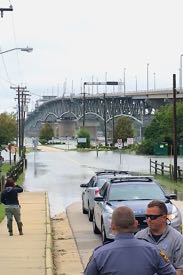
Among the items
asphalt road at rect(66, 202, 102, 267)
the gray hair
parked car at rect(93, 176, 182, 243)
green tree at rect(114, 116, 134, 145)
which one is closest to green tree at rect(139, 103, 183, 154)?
green tree at rect(114, 116, 134, 145)

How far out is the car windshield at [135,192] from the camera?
52.9 ft

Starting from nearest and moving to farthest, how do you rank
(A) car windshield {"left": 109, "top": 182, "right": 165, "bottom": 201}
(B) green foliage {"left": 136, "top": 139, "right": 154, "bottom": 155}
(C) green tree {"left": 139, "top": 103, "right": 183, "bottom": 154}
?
(A) car windshield {"left": 109, "top": 182, "right": 165, "bottom": 201}, (C) green tree {"left": 139, "top": 103, "right": 183, "bottom": 154}, (B) green foliage {"left": 136, "top": 139, "right": 154, "bottom": 155}

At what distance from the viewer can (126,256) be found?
4984mm

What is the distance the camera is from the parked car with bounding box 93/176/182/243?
14914mm

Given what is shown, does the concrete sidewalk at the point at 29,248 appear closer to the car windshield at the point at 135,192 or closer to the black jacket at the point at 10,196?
the black jacket at the point at 10,196

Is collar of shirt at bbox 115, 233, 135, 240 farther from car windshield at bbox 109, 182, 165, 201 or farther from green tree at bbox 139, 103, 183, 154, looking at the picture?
green tree at bbox 139, 103, 183, 154

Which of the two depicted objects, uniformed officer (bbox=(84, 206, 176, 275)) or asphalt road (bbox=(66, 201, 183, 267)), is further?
Result: asphalt road (bbox=(66, 201, 183, 267))

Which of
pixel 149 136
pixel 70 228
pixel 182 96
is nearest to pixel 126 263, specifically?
pixel 70 228

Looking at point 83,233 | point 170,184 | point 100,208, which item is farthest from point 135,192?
point 170,184

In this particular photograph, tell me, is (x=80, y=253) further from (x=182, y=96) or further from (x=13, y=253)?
(x=182, y=96)

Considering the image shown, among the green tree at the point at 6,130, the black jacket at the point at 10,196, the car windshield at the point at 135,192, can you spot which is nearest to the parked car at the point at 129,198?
the car windshield at the point at 135,192

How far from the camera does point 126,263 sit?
4.96m

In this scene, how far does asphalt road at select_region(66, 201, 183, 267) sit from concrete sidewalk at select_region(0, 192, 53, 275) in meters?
0.75

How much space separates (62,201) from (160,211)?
24.6 meters
